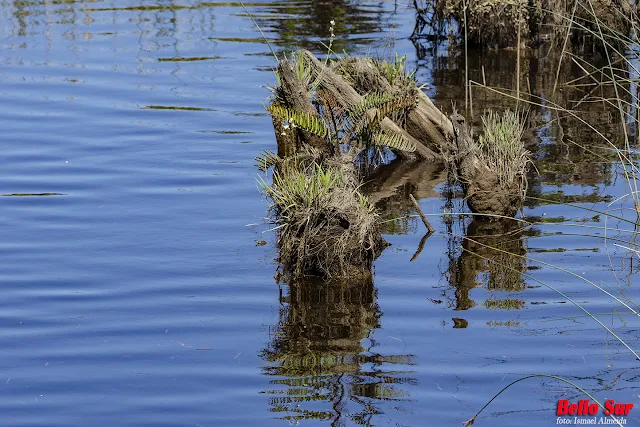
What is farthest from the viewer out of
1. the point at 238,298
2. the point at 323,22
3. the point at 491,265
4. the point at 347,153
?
the point at 323,22

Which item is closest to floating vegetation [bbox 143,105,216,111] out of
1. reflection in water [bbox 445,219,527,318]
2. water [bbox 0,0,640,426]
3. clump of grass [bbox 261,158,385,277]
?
water [bbox 0,0,640,426]

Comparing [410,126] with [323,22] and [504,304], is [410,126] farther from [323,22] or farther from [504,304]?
[323,22]

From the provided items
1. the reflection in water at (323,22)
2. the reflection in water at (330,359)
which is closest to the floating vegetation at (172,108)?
the reflection in water at (323,22)

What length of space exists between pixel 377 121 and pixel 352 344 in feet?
13.1

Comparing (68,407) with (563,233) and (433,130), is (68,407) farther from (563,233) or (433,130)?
(433,130)

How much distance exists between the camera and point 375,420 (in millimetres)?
5652

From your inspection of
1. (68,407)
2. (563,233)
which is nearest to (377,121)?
→ (563,233)

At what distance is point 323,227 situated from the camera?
779 centimetres

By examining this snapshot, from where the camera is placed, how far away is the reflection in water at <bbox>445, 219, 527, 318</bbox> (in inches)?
292

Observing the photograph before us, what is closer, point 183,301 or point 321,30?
point 183,301

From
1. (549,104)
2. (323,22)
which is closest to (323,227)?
(549,104)

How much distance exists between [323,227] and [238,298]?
894mm

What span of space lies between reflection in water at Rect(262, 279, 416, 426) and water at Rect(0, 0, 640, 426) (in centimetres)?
2

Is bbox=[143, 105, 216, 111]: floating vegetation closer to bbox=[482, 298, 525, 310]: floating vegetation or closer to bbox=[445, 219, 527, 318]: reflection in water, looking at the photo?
bbox=[445, 219, 527, 318]: reflection in water
